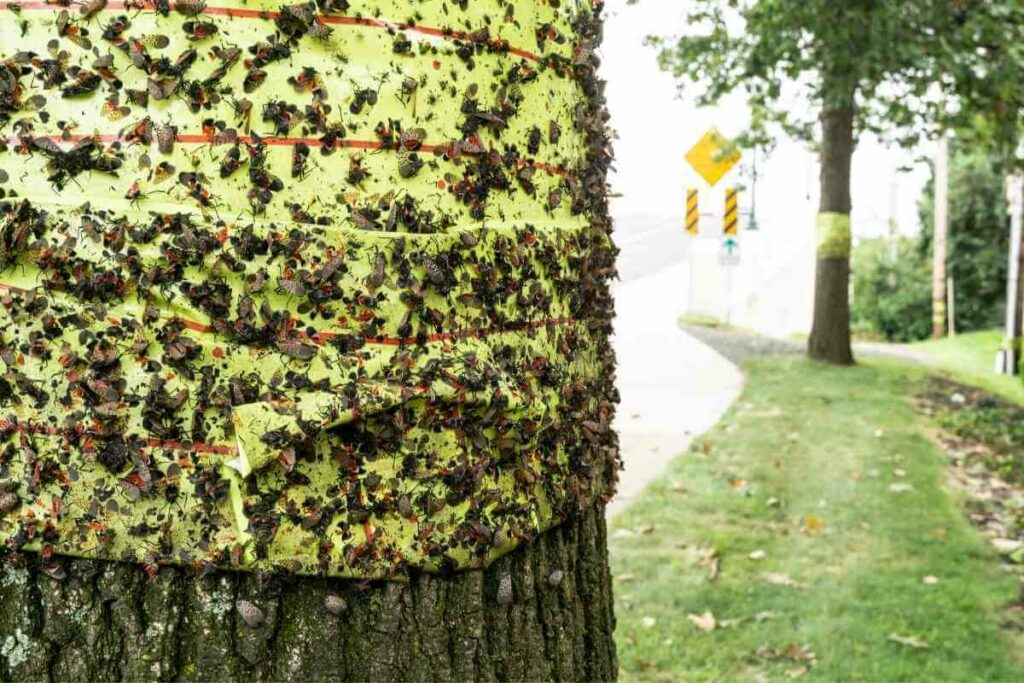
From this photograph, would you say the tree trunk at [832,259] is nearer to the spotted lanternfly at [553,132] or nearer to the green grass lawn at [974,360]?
the green grass lawn at [974,360]

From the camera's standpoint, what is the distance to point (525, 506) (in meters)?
1.81

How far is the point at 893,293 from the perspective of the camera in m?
26.2

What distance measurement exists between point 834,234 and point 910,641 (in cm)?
991

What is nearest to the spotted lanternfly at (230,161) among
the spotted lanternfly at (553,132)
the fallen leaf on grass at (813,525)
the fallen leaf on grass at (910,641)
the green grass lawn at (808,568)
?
the spotted lanternfly at (553,132)

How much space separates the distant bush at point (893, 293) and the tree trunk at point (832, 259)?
470 inches

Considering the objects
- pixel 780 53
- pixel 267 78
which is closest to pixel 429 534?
pixel 267 78

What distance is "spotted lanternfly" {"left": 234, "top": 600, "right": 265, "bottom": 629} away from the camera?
157 centimetres

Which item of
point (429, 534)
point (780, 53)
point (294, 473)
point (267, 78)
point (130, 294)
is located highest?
point (780, 53)

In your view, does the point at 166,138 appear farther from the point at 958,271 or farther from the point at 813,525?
the point at 958,271

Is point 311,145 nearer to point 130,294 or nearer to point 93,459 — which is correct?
point 130,294

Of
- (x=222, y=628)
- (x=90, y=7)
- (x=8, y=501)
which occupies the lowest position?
(x=222, y=628)

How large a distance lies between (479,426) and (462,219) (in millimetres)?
341

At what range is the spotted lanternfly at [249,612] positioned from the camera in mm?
1566

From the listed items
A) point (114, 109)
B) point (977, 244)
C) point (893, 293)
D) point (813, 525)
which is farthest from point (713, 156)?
point (114, 109)
